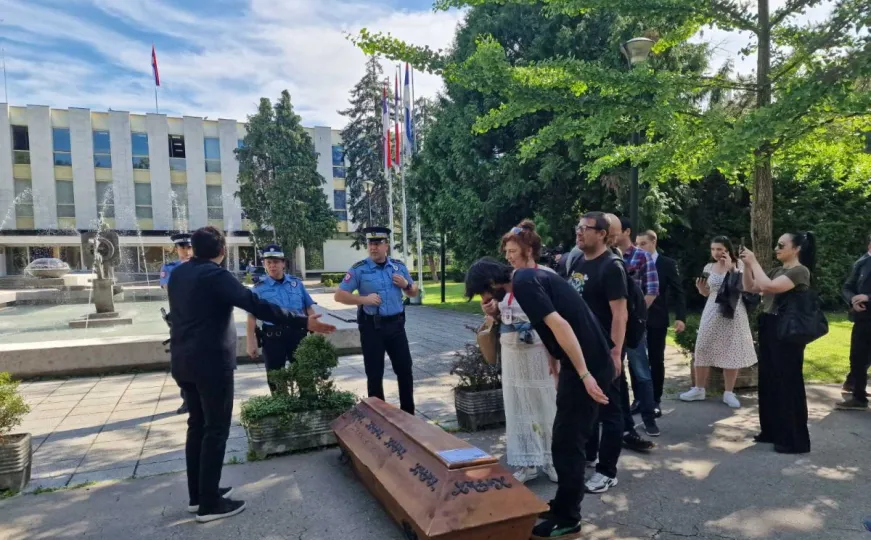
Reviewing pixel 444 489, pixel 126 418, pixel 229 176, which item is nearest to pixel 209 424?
pixel 444 489

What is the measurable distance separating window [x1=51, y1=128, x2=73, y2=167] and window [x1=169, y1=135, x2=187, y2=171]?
6.96m

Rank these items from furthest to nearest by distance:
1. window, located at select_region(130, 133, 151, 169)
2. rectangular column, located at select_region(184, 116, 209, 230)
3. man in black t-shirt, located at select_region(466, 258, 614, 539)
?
1. rectangular column, located at select_region(184, 116, 209, 230)
2. window, located at select_region(130, 133, 151, 169)
3. man in black t-shirt, located at select_region(466, 258, 614, 539)

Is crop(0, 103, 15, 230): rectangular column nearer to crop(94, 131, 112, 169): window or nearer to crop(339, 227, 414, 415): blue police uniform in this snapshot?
crop(94, 131, 112, 169): window

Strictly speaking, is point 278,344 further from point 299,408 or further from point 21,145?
point 21,145

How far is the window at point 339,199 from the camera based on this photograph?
49.4 metres

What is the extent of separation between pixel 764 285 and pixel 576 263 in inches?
63.4

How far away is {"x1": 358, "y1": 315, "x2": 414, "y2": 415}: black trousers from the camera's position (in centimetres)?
491

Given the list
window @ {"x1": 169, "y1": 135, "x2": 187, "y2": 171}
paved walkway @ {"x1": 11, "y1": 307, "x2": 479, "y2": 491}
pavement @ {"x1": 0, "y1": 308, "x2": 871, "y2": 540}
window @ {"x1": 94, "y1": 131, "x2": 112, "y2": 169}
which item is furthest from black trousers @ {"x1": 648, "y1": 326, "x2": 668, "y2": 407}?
window @ {"x1": 94, "y1": 131, "x2": 112, "y2": 169}

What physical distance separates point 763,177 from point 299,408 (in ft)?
19.4

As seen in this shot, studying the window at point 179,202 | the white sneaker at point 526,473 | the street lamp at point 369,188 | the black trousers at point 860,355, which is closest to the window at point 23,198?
the window at point 179,202

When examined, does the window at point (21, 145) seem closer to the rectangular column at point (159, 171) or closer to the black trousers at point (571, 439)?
the rectangular column at point (159, 171)

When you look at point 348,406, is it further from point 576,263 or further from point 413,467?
point 576,263

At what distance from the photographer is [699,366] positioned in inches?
241

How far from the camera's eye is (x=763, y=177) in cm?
637
